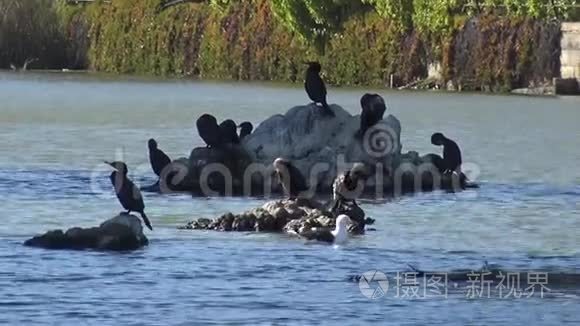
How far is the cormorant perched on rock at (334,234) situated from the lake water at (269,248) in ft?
0.60

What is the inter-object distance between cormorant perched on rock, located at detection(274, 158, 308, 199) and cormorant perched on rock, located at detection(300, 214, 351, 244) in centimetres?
256

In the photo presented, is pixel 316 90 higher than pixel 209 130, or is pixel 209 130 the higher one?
pixel 316 90

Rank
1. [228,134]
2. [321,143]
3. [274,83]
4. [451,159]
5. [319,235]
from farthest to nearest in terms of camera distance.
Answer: [274,83], [451,159], [228,134], [321,143], [319,235]

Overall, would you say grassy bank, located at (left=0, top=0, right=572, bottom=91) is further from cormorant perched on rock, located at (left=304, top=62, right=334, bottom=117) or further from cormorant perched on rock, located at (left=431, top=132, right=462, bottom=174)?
cormorant perched on rock, located at (left=304, top=62, right=334, bottom=117)

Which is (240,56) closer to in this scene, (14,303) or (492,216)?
(492,216)

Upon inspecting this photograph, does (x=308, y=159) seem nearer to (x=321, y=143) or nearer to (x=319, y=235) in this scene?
(x=321, y=143)

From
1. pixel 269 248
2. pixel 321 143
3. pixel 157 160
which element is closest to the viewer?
pixel 269 248

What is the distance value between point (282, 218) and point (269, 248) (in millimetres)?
1530

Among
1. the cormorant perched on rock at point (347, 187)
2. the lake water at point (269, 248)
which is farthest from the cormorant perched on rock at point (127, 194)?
the cormorant perched on rock at point (347, 187)

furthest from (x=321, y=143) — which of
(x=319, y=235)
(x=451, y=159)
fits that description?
(x=319, y=235)

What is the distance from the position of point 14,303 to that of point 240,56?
60630 millimetres

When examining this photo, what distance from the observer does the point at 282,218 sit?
24.7m

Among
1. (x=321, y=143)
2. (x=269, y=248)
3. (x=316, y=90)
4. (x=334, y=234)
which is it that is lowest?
(x=269, y=248)

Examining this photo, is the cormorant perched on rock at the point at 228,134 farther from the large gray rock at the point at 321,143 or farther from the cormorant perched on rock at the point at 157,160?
the cormorant perched on rock at the point at 157,160
